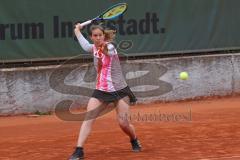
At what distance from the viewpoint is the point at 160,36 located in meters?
12.9

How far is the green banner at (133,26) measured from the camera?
452 inches

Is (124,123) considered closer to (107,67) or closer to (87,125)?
(87,125)

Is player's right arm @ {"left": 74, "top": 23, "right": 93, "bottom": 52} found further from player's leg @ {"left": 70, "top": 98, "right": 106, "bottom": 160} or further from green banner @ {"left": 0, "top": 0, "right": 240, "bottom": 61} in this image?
green banner @ {"left": 0, "top": 0, "right": 240, "bottom": 61}

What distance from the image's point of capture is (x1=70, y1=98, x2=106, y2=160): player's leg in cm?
704

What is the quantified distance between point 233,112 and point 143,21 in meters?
2.98

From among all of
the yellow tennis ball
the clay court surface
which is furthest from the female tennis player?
the yellow tennis ball

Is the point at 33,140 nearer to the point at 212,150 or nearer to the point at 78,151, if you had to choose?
the point at 78,151

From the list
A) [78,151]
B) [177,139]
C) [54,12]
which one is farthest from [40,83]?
[78,151]

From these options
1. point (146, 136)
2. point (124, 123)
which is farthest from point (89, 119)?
point (146, 136)

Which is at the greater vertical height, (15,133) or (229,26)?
(229,26)

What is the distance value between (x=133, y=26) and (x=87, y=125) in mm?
5815

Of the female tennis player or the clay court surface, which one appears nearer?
the female tennis player

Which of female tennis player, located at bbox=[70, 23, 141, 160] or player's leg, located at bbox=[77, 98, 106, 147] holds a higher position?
female tennis player, located at bbox=[70, 23, 141, 160]

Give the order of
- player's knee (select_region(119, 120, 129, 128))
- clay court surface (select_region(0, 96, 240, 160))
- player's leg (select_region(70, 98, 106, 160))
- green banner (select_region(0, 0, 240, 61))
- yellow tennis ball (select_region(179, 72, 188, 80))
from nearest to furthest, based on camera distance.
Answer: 1. player's leg (select_region(70, 98, 106, 160))
2. player's knee (select_region(119, 120, 129, 128))
3. clay court surface (select_region(0, 96, 240, 160))
4. green banner (select_region(0, 0, 240, 61))
5. yellow tennis ball (select_region(179, 72, 188, 80))
